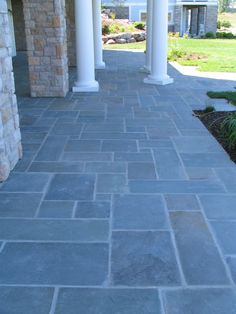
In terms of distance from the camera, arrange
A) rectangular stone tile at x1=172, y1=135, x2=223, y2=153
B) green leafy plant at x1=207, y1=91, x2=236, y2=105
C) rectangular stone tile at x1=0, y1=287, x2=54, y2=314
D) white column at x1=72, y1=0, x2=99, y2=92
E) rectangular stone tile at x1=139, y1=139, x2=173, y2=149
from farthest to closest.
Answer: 1. white column at x1=72, y1=0, x2=99, y2=92
2. green leafy plant at x1=207, y1=91, x2=236, y2=105
3. rectangular stone tile at x1=139, y1=139, x2=173, y2=149
4. rectangular stone tile at x1=172, y1=135, x2=223, y2=153
5. rectangular stone tile at x1=0, y1=287, x2=54, y2=314

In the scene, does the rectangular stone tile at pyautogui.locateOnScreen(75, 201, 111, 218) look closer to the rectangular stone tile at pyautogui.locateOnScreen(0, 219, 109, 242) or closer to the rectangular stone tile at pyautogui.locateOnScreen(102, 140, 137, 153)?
the rectangular stone tile at pyautogui.locateOnScreen(0, 219, 109, 242)

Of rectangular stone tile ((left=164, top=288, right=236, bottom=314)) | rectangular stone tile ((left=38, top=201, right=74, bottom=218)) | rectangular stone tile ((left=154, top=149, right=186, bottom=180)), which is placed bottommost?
rectangular stone tile ((left=154, top=149, right=186, bottom=180))

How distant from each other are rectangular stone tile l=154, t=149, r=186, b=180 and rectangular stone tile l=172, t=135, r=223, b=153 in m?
0.20

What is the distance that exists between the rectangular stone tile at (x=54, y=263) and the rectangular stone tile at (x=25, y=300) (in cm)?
6

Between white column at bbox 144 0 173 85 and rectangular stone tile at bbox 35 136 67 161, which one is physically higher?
A: white column at bbox 144 0 173 85

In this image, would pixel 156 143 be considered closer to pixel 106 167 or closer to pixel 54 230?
pixel 106 167

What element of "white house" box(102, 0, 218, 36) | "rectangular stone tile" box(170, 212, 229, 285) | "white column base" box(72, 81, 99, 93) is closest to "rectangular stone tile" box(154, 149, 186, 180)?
"rectangular stone tile" box(170, 212, 229, 285)

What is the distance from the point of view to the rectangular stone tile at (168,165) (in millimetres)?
3779

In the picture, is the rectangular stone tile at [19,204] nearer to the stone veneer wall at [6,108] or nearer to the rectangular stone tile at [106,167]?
the stone veneer wall at [6,108]

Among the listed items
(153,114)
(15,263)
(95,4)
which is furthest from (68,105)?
(95,4)

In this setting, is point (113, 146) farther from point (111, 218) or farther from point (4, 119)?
point (111, 218)

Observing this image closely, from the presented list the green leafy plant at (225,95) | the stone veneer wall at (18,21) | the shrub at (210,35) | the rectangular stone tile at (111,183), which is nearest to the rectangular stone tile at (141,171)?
the rectangular stone tile at (111,183)

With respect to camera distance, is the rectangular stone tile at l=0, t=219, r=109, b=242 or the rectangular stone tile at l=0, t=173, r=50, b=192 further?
the rectangular stone tile at l=0, t=173, r=50, b=192

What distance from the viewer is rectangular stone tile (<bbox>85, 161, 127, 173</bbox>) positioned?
3.92 meters
